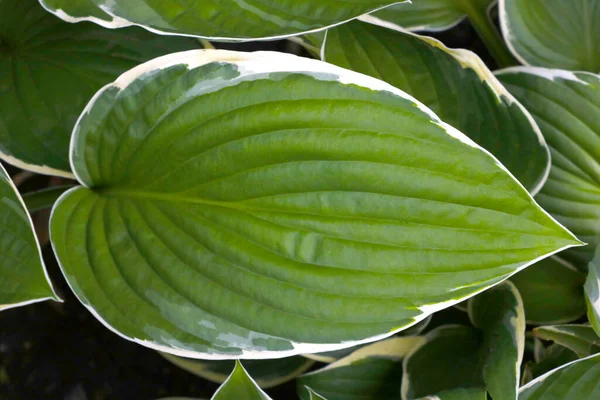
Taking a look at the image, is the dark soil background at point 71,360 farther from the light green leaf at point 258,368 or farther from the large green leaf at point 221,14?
the large green leaf at point 221,14

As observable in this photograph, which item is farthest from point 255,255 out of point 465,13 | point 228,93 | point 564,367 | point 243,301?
point 465,13

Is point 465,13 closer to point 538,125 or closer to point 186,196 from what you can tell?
point 538,125

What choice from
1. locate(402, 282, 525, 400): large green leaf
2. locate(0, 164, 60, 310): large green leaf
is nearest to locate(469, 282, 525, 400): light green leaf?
locate(402, 282, 525, 400): large green leaf

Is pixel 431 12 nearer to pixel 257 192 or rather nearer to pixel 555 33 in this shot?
pixel 555 33

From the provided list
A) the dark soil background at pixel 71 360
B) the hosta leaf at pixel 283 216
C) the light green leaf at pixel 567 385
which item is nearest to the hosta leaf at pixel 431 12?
the dark soil background at pixel 71 360

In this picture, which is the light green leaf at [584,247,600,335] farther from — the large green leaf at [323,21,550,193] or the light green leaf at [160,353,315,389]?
the light green leaf at [160,353,315,389]

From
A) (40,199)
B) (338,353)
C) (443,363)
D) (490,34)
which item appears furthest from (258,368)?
(490,34)
